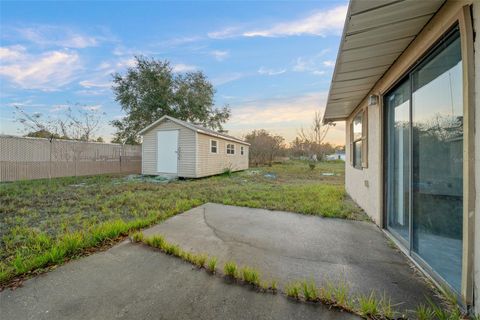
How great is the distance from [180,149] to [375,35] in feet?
28.7

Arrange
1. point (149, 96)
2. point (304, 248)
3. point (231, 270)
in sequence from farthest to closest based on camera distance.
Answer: point (149, 96) < point (304, 248) < point (231, 270)

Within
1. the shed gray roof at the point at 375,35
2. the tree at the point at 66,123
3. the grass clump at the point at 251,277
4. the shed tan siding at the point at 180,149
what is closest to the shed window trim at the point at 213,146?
the shed tan siding at the point at 180,149

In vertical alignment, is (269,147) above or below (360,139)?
above

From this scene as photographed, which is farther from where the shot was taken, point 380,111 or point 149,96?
point 149,96

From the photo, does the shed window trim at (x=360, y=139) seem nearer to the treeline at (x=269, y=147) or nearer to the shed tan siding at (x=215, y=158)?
the shed tan siding at (x=215, y=158)

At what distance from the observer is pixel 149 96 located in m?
16.6

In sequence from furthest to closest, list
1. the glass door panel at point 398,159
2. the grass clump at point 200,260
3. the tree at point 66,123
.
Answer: the tree at point 66,123 < the glass door panel at point 398,159 < the grass clump at point 200,260

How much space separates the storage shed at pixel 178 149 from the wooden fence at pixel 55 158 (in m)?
2.66

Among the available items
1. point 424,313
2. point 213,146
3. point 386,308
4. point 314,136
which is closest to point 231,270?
point 386,308

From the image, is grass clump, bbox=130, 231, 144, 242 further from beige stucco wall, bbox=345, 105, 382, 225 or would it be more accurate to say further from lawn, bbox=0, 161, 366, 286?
beige stucco wall, bbox=345, 105, 382, 225

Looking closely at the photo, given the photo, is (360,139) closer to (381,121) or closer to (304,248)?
(381,121)

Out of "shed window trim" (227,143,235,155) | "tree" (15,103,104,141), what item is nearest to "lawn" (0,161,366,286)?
"tree" (15,103,104,141)

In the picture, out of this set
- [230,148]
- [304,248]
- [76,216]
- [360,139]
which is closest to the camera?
[304,248]

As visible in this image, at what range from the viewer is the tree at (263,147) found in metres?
20.2
